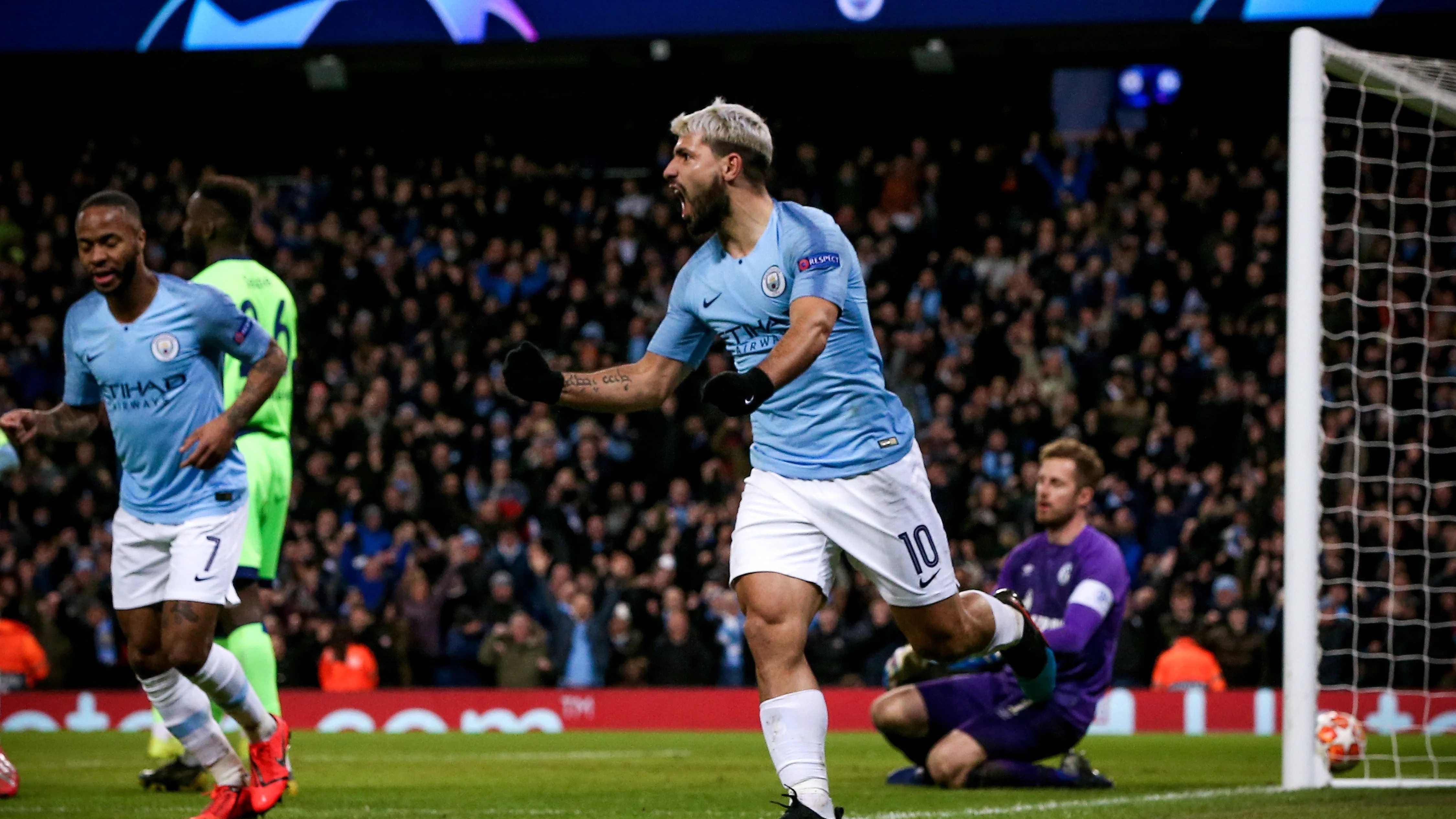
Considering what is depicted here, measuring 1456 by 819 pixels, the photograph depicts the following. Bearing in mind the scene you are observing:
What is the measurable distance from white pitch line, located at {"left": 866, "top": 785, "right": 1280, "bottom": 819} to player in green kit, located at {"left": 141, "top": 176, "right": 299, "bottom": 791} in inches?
109

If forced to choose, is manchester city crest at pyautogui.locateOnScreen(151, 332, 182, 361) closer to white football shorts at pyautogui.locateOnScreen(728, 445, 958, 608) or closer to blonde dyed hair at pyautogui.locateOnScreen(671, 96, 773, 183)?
blonde dyed hair at pyautogui.locateOnScreen(671, 96, 773, 183)

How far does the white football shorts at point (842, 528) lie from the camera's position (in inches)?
210

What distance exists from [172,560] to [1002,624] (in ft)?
10.1

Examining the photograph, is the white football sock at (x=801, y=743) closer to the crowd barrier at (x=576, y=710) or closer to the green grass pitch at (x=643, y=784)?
the green grass pitch at (x=643, y=784)

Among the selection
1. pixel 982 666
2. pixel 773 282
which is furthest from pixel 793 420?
pixel 982 666

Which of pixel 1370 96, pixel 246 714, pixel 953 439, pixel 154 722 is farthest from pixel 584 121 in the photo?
pixel 246 714

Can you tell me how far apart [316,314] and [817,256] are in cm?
1490

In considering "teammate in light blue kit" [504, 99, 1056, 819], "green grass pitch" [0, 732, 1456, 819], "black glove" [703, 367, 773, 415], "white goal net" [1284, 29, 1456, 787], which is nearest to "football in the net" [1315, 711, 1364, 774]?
"white goal net" [1284, 29, 1456, 787]

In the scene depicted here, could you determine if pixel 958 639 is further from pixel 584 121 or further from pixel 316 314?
pixel 584 121

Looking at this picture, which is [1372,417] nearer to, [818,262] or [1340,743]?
[1340,743]

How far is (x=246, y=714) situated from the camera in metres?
6.44

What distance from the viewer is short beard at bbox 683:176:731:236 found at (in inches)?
214

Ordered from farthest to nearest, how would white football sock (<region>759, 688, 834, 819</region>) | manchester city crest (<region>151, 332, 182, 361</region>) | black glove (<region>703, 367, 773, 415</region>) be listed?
manchester city crest (<region>151, 332, 182, 361</region>) → white football sock (<region>759, 688, 834, 819</region>) → black glove (<region>703, 367, 773, 415</region>)

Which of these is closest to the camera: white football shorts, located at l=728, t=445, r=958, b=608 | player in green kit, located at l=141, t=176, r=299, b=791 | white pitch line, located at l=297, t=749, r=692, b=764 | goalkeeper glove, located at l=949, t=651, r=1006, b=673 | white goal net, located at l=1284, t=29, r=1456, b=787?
white football shorts, located at l=728, t=445, r=958, b=608
